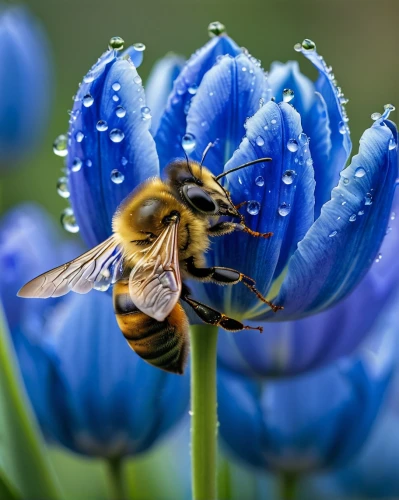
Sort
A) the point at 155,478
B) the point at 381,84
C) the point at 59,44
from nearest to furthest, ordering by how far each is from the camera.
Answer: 1. the point at 155,478
2. the point at 381,84
3. the point at 59,44

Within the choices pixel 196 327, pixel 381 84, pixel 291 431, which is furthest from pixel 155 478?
pixel 381 84

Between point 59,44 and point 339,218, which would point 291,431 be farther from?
point 59,44

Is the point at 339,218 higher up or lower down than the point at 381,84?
lower down

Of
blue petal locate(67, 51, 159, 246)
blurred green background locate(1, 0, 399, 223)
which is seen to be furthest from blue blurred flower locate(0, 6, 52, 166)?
blurred green background locate(1, 0, 399, 223)

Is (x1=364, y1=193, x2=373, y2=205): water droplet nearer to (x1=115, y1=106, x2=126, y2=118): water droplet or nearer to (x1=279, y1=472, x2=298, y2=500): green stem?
(x1=115, y1=106, x2=126, y2=118): water droplet

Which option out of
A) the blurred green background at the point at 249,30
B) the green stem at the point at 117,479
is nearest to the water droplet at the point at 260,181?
the green stem at the point at 117,479

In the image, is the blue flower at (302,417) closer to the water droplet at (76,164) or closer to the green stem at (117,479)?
the green stem at (117,479)
